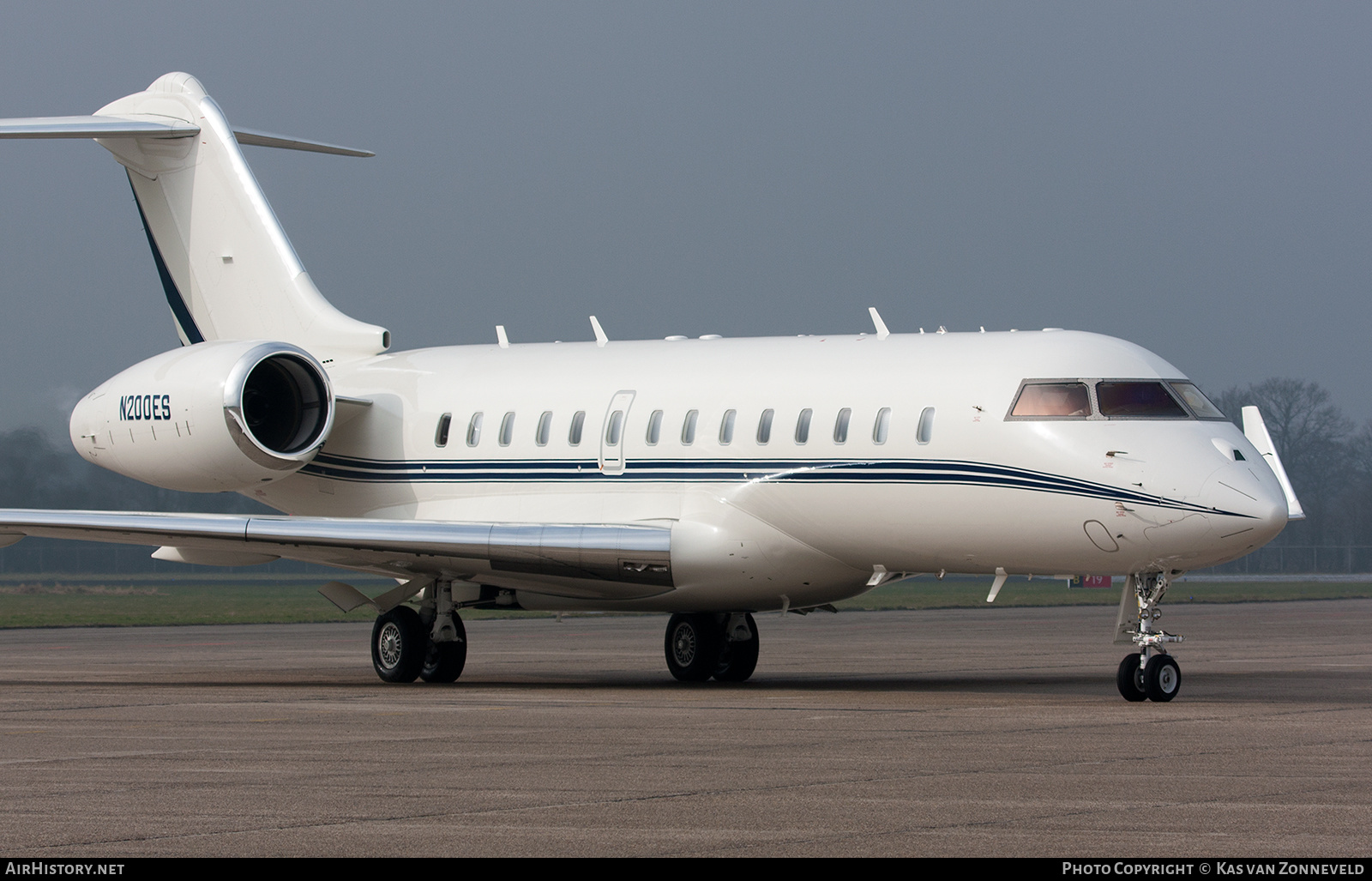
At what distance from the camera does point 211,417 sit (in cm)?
2052

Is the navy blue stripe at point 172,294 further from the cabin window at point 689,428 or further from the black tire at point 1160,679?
the black tire at point 1160,679

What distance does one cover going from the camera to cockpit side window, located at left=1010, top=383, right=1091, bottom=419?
17.3 m

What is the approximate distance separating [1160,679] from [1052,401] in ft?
8.96

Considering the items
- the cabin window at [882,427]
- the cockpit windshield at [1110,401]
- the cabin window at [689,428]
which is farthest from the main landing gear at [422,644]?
the cockpit windshield at [1110,401]

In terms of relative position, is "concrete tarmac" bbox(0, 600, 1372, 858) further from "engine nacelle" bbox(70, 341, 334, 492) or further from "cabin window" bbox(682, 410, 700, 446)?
"cabin window" bbox(682, 410, 700, 446)

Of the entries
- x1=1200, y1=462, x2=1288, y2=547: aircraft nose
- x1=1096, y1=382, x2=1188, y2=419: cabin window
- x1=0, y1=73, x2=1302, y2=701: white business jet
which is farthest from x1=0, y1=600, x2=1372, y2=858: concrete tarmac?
x1=1096, y1=382, x2=1188, y2=419: cabin window

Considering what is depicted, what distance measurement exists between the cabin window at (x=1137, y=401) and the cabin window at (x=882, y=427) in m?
2.10

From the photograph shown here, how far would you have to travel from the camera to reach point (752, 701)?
17672 mm

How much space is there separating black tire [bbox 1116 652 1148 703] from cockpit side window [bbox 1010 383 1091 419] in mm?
2312

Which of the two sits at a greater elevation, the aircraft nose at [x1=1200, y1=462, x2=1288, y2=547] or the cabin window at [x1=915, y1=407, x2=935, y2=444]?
the cabin window at [x1=915, y1=407, x2=935, y2=444]

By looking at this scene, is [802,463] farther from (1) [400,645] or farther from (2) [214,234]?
(2) [214,234]

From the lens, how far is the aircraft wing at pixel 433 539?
62.4 ft

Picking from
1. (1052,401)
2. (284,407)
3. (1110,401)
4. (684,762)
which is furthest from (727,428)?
(684,762)
